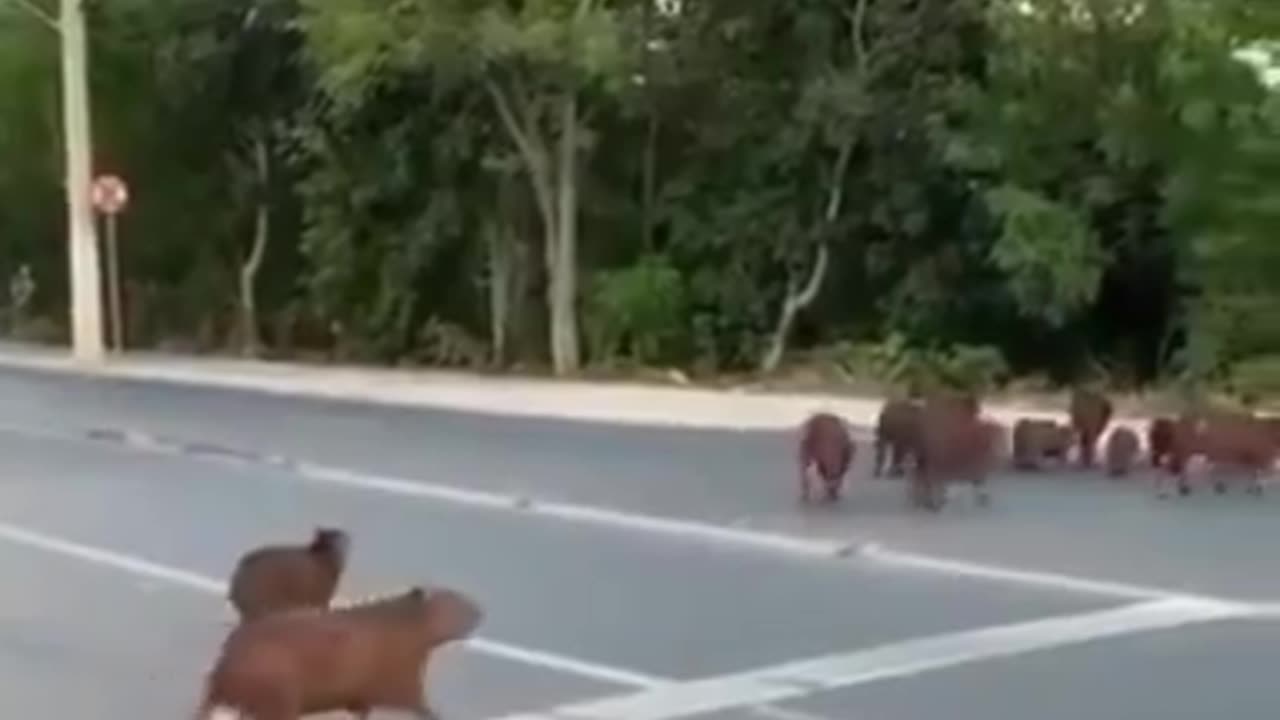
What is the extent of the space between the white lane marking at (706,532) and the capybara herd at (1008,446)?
1.47 metres

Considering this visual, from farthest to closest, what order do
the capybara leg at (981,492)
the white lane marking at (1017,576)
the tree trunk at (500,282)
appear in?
the tree trunk at (500,282) → the capybara leg at (981,492) → the white lane marking at (1017,576)

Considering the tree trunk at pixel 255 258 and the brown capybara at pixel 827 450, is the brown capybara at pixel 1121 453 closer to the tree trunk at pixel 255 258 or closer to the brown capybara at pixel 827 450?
the brown capybara at pixel 827 450

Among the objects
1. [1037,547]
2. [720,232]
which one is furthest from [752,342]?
[1037,547]

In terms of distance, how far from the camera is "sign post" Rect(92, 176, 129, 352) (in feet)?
138

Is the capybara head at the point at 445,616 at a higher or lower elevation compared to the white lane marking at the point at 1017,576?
higher

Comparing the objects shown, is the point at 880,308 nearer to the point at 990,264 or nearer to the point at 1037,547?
the point at 990,264

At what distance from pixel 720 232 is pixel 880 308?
2614 mm

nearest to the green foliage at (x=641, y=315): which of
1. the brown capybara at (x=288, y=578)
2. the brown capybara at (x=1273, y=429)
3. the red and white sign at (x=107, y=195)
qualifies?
the red and white sign at (x=107, y=195)

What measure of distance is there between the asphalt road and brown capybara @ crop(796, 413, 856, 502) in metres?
0.28

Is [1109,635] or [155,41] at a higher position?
[155,41]

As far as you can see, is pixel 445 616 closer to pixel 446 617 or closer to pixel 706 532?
pixel 446 617

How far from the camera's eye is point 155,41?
45.3 m

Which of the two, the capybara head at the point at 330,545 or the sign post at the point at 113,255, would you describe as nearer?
the capybara head at the point at 330,545

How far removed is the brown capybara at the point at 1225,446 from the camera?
1938 cm
